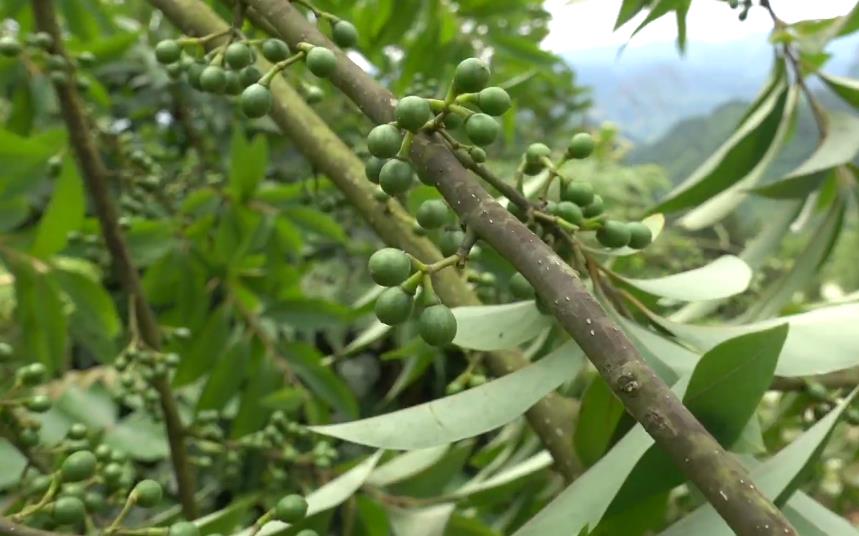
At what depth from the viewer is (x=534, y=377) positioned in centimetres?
46

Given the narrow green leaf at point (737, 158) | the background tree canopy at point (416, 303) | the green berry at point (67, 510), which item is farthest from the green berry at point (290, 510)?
the narrow green leaf at point (737, 158)

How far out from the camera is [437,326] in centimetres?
34

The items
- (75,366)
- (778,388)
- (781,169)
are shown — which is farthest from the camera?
(781,169)

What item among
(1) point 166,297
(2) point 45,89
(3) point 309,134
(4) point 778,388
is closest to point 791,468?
(4) point 778,388

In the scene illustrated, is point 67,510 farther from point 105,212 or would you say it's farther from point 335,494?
point 105,212

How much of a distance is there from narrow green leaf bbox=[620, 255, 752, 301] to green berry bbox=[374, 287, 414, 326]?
221mm

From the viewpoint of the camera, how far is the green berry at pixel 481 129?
371 mm

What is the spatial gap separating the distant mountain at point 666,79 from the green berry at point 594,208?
5234mm

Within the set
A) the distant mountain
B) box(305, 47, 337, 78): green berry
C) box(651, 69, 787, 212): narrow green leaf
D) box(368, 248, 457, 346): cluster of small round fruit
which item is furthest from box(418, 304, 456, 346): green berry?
the distant mountain

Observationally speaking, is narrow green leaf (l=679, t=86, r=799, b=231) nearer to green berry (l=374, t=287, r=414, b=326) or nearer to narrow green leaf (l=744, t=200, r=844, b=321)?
narrow green leaf (l=744, t=200, r=844, b=321)

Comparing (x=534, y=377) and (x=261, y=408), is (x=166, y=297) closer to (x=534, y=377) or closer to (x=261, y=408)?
(x=261, y=408)

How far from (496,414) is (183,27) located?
452 millimetres

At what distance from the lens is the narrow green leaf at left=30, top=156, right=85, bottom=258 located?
90 cm

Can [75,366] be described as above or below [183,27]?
below
